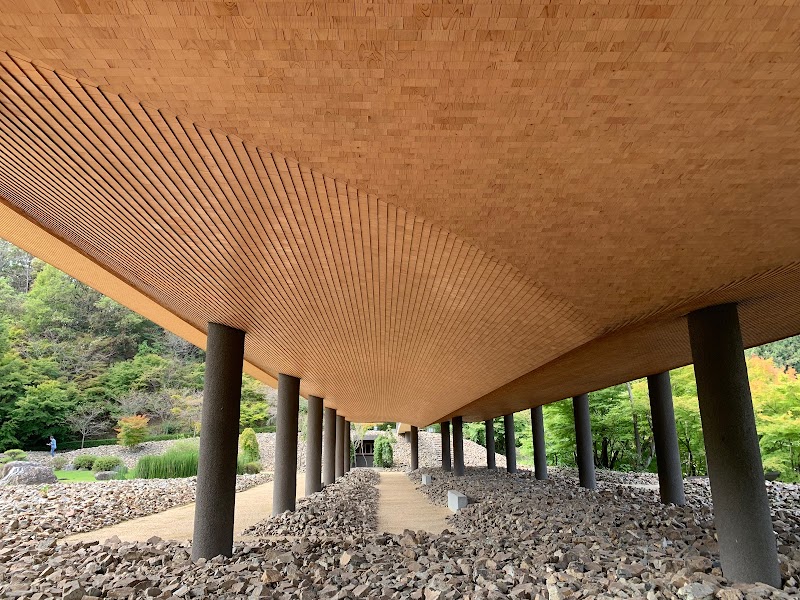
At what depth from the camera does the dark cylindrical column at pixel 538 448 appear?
23.1 metres

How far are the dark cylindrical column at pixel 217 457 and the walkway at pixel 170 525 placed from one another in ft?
8.59

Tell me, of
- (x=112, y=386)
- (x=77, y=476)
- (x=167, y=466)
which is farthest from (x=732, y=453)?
(x=112, y=386)

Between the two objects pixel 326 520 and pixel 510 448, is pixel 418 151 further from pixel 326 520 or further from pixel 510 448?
pixel 510 448

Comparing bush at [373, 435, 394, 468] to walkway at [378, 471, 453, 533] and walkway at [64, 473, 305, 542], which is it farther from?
walkway at [64, 473, 305, 542]

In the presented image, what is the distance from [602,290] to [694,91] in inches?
139

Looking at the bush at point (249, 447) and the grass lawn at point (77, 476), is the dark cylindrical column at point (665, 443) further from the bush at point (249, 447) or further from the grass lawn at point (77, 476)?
the bush at point (249, 447)

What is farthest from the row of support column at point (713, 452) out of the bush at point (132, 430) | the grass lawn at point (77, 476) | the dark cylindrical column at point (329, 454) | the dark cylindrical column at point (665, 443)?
the bush at point (132, 430)

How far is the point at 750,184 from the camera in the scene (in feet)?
14.1

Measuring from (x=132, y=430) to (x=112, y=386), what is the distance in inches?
305

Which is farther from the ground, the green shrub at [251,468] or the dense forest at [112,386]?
the dense forest at [112,386]

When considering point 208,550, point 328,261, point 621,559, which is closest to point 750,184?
point 328,261

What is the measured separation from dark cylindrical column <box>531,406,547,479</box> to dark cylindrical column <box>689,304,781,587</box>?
16.9 metres

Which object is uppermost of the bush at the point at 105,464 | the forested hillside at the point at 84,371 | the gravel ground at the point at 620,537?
the forested hillside at the point at 84,371

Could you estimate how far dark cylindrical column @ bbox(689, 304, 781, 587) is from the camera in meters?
6.25
